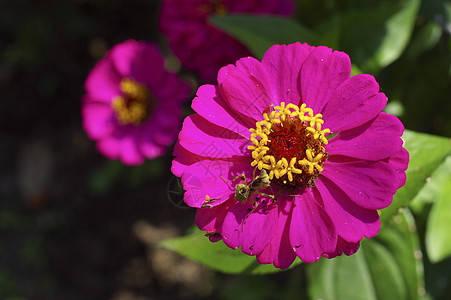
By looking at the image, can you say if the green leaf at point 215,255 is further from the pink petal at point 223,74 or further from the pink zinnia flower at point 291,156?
the pink petal at point 223,74

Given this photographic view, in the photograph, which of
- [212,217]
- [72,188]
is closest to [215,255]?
[212,217]

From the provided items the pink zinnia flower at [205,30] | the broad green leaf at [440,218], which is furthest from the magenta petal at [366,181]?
the pink zinnia flower at [205,30]

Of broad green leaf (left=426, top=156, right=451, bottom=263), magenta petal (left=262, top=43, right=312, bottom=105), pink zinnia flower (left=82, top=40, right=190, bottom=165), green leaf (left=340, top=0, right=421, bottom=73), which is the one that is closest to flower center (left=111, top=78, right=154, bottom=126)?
pink zinnia flower (left=82, top=40, right=190, bottom=165)

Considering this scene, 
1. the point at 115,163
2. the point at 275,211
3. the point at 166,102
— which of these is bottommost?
the point at 115,163

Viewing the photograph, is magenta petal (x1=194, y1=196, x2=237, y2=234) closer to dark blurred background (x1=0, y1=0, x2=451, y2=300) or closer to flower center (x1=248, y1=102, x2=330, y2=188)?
flower center (x1=248, y1=102, x2=330, y2=188)

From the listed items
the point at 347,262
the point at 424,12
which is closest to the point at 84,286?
the point at 347,262

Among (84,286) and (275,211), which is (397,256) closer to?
(275,211)
